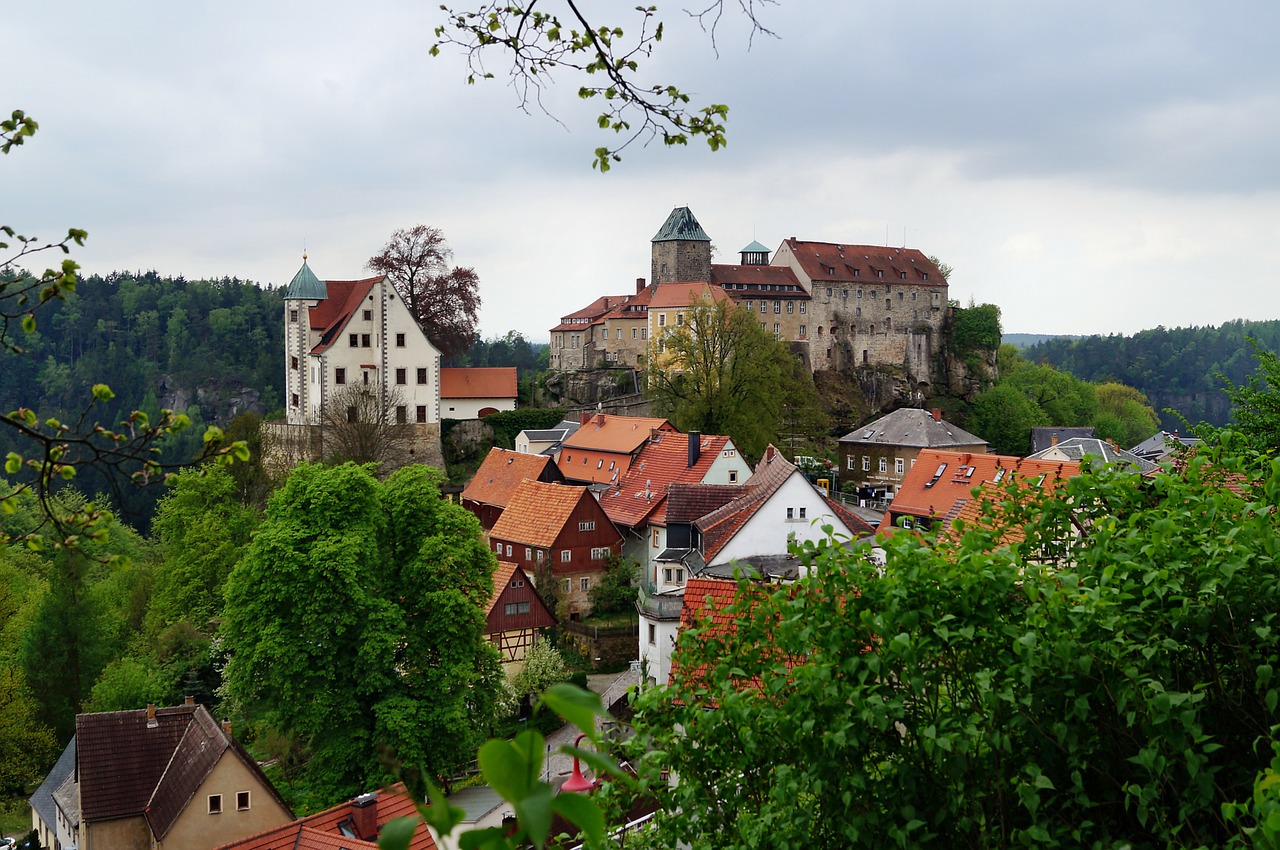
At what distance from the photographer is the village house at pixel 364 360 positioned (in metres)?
52.0

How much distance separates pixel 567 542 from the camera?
36.4m

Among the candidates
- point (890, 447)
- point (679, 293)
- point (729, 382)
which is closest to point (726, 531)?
point (729, 382)

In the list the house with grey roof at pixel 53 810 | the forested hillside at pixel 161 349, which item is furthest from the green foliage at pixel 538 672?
the forested hillside at pixel 161 349

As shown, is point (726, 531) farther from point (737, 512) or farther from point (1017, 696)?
point (1017, 696)

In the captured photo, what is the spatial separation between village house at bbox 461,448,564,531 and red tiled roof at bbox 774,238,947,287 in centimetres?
3607

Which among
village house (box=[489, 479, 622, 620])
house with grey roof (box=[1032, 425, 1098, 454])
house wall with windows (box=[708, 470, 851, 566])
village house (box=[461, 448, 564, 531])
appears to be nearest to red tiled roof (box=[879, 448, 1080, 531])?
house wall with windows (box=[708, 470, 851, 566])

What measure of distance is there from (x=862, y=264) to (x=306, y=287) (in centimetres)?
4014

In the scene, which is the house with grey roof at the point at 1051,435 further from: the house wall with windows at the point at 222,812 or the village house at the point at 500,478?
the house wall with windows at the point at 222,812

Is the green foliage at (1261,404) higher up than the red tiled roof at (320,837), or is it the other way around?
the green foliage at (1261,404)

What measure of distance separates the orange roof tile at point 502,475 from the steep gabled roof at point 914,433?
18.9m

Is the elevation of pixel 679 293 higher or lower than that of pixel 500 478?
higher

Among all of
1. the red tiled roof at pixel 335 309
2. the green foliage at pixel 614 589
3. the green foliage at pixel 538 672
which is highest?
the red tiled roof at pixel 335 309

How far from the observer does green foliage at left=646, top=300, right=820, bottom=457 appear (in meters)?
50.7

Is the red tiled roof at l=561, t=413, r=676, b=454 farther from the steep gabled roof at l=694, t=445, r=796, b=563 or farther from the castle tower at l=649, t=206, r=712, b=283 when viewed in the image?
the castle tower at l=649, t=206, r=712, b=283
